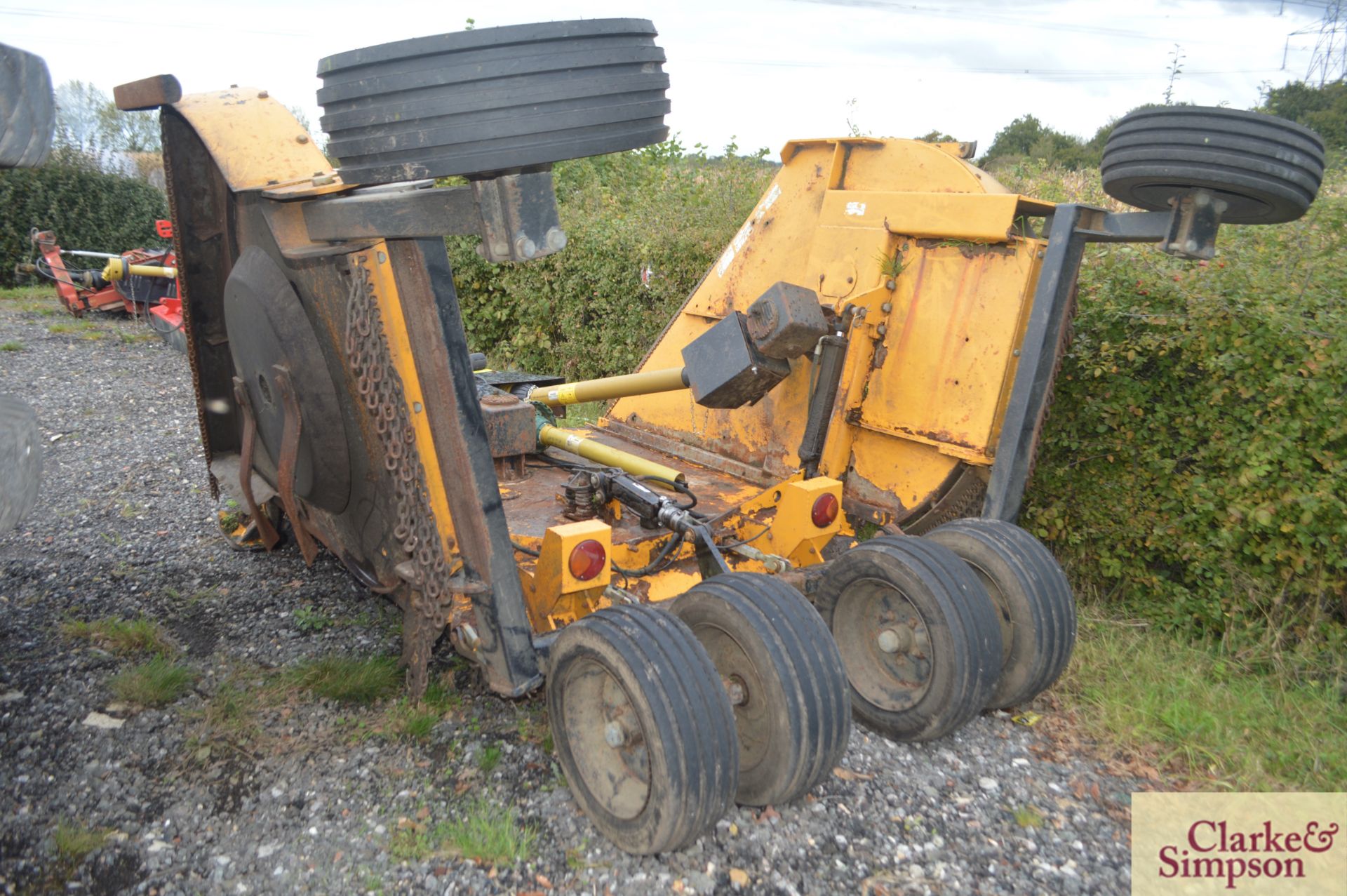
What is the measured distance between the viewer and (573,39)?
7.02 ft

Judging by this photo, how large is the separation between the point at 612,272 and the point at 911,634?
5.98 m

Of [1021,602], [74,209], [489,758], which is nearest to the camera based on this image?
[489,758]

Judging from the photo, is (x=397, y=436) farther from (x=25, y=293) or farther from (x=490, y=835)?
(x=25, y=293)

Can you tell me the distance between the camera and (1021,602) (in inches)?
130

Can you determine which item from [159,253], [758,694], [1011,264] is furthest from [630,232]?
[159,253]

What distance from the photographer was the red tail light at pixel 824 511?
3.61 metres

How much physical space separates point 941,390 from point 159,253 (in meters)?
12.7

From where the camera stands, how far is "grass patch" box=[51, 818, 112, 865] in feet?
8.61

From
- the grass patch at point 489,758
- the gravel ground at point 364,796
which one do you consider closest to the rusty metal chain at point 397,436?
the grass patch at point 489,758

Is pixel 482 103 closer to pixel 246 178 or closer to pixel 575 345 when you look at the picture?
pixel 246 178

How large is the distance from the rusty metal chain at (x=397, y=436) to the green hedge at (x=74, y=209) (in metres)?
15.1

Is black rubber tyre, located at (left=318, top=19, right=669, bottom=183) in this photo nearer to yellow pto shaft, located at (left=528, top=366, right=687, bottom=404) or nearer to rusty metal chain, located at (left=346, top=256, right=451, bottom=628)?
rusty metal chain, located at (left=346, top=256, right=451, bottom=628)

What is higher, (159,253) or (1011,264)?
(1011,264)

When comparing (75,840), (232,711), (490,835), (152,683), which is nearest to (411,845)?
(490,835)
